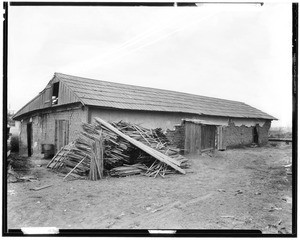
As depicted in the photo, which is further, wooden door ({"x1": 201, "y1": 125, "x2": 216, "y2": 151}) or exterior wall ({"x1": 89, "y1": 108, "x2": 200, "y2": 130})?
wooden door ({"x1": 201, "y1": 125, "x2": 216, "y2": 151})

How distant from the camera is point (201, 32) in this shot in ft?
17.3

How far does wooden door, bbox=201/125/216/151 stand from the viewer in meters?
11.6

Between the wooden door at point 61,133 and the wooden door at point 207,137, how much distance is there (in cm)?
601

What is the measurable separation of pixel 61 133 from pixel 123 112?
2556mm

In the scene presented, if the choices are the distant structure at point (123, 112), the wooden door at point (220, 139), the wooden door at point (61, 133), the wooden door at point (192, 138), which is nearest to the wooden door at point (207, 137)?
the distant structure at point (123, 112)

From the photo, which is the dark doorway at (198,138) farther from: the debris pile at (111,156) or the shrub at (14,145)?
the shrub at (14,145)

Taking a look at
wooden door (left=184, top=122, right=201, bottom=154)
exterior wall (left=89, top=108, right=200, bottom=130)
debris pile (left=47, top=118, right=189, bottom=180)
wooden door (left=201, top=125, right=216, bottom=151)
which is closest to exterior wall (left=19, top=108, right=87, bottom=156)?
exterior wall (left=89, top=108, right=200, bottom=130)

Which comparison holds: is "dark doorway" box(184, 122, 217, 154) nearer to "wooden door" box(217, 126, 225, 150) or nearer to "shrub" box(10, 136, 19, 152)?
"wooden door" box(217, 126, 225, 150)

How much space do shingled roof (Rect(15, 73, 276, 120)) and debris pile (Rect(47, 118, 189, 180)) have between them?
1262 mm

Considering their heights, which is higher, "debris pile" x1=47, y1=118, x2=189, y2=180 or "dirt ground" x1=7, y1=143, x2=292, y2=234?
"debris pile" x1=47, y1=118, x2=189, y2=180

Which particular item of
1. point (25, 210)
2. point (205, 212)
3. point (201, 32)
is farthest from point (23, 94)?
point (205, 212)

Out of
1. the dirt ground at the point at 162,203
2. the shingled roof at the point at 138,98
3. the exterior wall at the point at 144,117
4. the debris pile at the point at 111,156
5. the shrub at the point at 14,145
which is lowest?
the dirt ground at the point at 162,203

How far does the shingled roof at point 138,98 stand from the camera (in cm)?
885

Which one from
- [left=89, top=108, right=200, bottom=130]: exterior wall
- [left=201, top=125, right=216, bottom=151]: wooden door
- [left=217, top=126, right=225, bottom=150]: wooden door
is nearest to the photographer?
[left=89, top=108, right=200, bottom=130]: exterior wall
